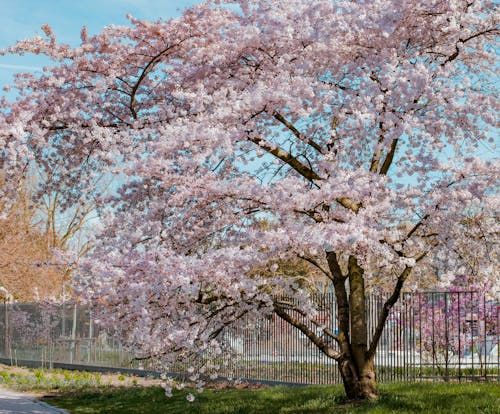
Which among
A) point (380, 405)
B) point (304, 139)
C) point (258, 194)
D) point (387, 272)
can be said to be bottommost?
point (380, 405)

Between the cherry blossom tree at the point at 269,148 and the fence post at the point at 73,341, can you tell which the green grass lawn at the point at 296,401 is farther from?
the fence post at the point at 73,341

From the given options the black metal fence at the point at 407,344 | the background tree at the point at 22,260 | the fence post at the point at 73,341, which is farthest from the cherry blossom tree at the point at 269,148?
the fence post at the point at 73,341

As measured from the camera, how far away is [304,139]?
10.2m

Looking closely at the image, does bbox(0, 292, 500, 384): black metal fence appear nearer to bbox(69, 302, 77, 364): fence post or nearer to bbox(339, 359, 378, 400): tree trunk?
bbox(339, 359, 378, 400): tree trunk

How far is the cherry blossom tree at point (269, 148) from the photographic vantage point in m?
8.39

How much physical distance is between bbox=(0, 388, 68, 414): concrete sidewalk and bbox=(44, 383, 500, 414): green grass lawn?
447 mm

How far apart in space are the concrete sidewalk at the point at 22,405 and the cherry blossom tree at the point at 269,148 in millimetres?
4281

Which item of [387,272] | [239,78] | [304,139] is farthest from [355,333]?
[239,78]

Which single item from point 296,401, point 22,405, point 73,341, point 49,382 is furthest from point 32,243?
point 296,401

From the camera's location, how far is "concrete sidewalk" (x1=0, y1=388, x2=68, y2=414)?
1323cm

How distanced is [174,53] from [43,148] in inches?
124

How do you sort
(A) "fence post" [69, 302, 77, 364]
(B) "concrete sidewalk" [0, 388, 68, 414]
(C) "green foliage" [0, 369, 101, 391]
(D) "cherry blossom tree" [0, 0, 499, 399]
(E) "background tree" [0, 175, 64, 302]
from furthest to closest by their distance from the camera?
(A) "fence post" [69, 302, 77, 364], (E) "background tree" [0, 175, 64, 302], (C) "green foliage" [0, 369, 101, 391], (B) "concrete sidewalk" [0, 388, 68, 414], (D) "cherry blossom tree" [0, 0, 499, 399]

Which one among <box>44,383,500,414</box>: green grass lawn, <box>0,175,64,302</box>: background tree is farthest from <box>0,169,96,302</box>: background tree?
<box>44,383,500,414</box>: green grass lawn

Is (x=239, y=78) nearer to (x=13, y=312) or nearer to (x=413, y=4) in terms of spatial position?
(x=413, y=4)
